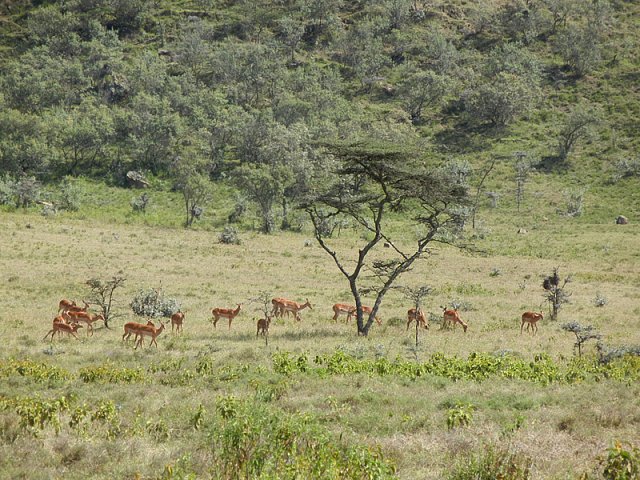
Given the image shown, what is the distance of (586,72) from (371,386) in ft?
395

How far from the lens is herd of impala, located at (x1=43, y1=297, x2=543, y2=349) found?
64.9 ft

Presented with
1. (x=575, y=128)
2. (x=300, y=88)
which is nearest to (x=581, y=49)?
(x=575, y=128)

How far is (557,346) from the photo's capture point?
20906 millimetres

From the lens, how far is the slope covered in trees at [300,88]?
83.5 meters

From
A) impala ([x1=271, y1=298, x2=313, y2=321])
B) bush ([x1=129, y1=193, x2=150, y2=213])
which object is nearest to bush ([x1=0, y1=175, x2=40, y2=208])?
bush ([x1=129, y1=193, x2=150, y2=213])

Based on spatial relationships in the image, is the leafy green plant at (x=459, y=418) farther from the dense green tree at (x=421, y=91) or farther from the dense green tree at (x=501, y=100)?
the dense green tree at (x=421, y=91)

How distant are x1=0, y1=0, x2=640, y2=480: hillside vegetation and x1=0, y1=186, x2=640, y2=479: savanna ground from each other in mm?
99

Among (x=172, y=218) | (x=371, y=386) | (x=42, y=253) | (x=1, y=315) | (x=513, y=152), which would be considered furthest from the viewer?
(x=513, y=152)

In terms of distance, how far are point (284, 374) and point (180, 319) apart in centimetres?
838

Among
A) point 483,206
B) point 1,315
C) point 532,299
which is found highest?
point 483,206

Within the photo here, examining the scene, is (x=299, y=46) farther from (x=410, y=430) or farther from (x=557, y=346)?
(x=410, y=430)

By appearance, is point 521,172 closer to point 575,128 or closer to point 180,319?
point 575,128

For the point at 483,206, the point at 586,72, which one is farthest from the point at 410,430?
the point at 586,72

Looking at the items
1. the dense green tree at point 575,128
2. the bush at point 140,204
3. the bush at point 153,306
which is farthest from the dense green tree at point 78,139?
the dense green tree at point 575,128
